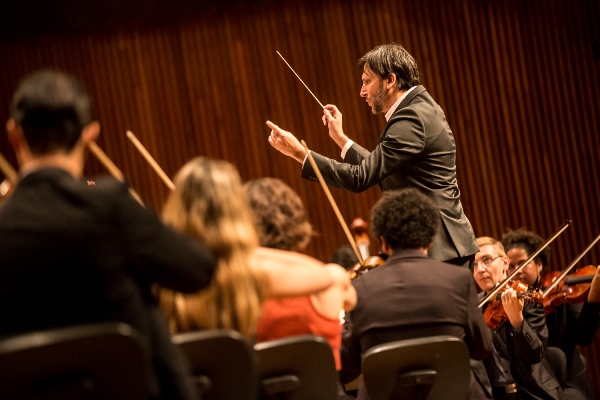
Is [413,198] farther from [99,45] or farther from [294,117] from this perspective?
[99,45]

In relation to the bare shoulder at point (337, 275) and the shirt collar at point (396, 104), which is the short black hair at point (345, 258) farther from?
the bare shoulder at point (337, 275)

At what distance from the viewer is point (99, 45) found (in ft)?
19.6

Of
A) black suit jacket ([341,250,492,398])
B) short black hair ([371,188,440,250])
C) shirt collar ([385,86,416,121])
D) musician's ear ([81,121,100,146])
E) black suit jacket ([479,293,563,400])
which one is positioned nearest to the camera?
musician's ear ([81,121,100,146])

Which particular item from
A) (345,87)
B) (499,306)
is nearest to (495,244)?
(499,306)

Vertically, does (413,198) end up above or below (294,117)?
below

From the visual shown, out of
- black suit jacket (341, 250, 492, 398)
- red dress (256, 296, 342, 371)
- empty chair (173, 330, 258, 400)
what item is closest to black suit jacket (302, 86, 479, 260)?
black suit jacket (341, 250, 492, 398)

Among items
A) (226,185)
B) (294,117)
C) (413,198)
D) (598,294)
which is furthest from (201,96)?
(226,185)

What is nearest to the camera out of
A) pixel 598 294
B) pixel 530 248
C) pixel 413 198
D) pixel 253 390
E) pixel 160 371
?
pixel 160 371

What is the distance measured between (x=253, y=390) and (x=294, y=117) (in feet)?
13.3

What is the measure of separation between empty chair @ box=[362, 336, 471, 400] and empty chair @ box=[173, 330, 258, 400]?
496 mm

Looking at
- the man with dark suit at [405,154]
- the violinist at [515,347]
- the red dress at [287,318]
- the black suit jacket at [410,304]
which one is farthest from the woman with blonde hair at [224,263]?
the violinist at [515,347]

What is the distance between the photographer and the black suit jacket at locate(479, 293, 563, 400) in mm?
3689

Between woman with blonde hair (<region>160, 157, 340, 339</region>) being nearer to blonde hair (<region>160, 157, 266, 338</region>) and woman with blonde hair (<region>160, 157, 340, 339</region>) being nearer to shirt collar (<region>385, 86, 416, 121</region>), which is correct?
blonde hair (<region>160, 157, 266, 338</region>)

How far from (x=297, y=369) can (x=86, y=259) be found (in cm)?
77
